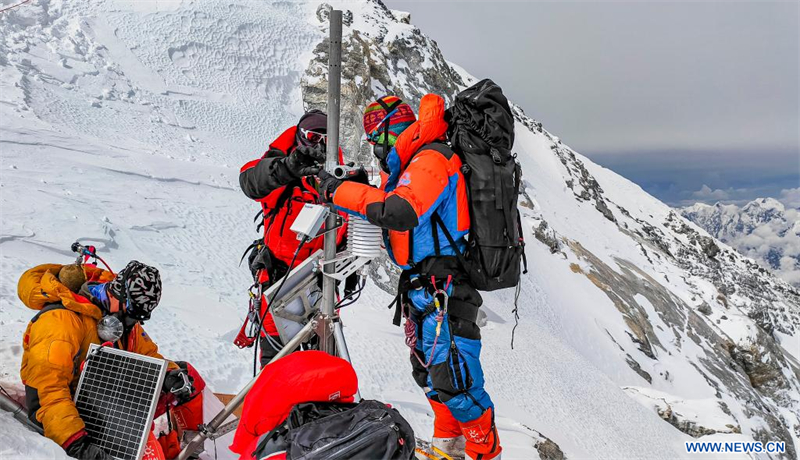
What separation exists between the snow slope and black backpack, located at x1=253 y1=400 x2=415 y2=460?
55.8 inches

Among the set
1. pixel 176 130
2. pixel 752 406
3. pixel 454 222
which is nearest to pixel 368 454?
pixel 454 222

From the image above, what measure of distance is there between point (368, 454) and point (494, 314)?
13876mm

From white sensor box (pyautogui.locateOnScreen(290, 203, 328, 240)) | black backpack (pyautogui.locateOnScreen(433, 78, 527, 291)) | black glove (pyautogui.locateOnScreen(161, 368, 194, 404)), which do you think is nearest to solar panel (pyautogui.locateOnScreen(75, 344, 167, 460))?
black glove (pyautogui.locateOnScreen(161, 368, 194, 404))

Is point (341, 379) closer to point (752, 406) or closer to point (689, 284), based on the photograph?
point (752, 406)

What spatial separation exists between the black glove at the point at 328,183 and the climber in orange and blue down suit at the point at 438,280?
51cm

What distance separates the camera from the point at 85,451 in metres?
3.06

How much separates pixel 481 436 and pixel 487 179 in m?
2.01

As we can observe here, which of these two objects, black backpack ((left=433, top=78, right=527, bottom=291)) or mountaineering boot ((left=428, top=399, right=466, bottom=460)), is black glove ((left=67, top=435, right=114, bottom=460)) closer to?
mountaineering boot ((left=428, top=399, right=466, bottom=460))

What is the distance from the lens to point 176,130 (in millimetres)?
16297

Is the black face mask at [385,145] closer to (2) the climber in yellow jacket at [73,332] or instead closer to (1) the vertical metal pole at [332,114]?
(1) the vertical metal pole at [332,114]

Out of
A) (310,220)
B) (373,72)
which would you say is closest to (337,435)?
(310,220)

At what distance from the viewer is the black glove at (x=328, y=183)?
3.40 meters

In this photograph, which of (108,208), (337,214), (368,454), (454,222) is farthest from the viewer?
(108,208)

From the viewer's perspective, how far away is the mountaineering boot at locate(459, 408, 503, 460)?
4.08m
